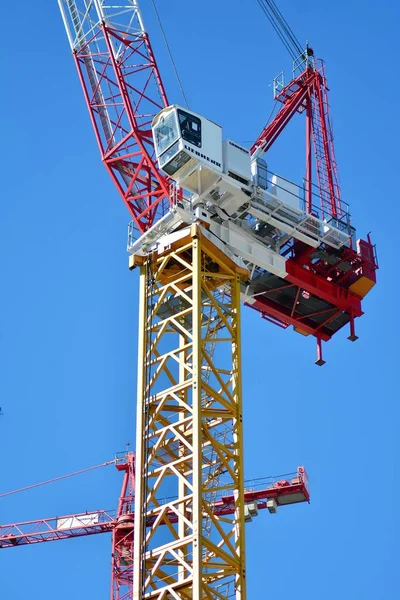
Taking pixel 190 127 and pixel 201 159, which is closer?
pixel 201 159

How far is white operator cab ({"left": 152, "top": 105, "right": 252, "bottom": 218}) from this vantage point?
169ft

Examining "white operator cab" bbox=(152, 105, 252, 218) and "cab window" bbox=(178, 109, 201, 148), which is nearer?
"white operator cab" bbox=(152, 105, 252, 218)

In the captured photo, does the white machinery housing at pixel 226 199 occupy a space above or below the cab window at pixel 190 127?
below

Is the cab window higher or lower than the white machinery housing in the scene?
higher

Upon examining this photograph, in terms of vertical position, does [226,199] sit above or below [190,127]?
below

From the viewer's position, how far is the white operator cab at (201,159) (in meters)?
51.6

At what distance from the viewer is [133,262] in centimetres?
5191

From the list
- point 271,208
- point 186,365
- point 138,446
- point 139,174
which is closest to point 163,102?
point 139,174

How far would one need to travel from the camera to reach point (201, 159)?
51469 mm

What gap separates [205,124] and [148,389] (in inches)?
363

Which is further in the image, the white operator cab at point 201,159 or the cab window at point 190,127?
the cab window at point 190,127

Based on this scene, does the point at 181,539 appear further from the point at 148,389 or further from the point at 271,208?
the point at 271,208

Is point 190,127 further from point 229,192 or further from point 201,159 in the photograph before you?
point 229,192

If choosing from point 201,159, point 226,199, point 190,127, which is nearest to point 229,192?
point 226,199
